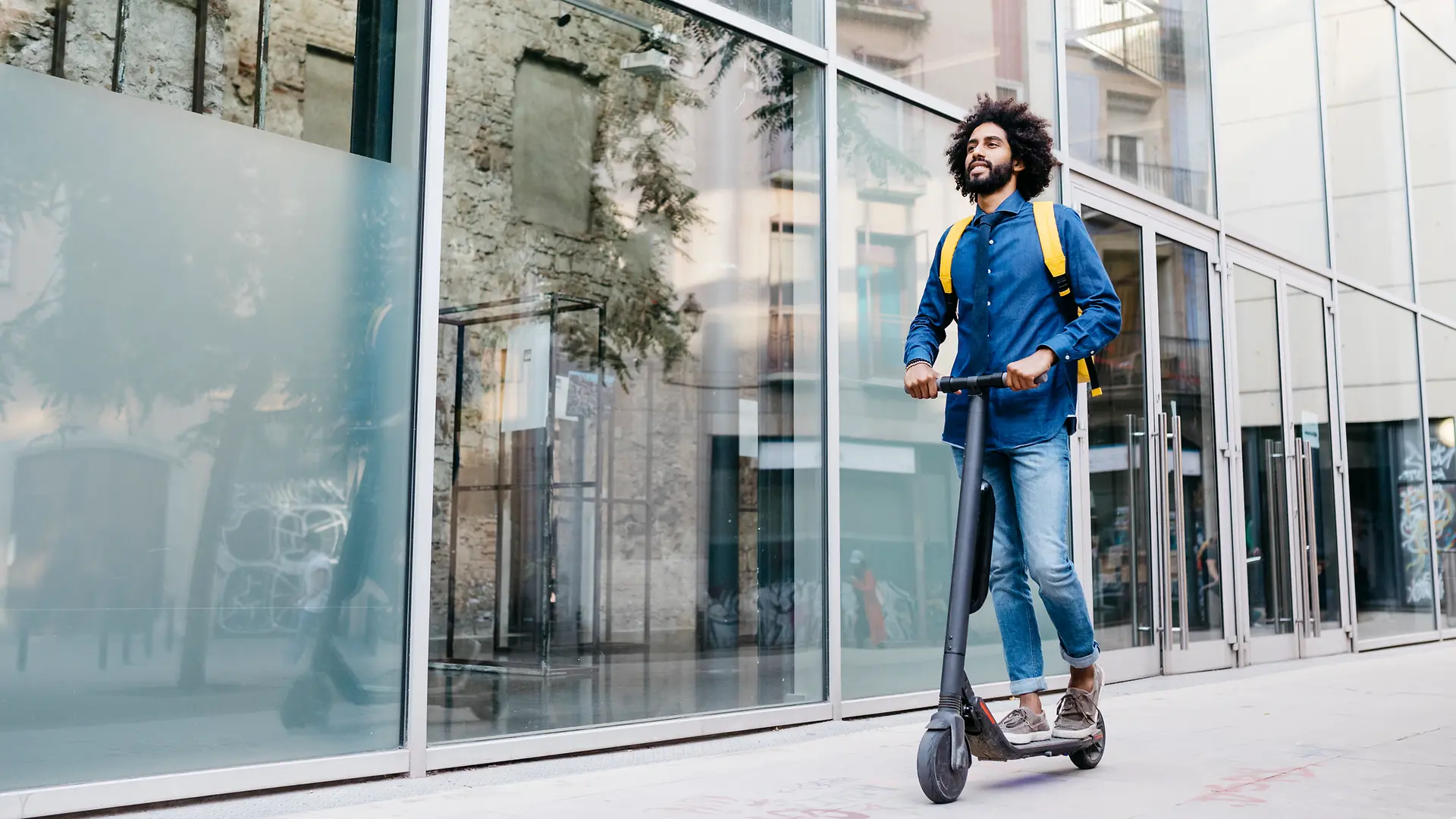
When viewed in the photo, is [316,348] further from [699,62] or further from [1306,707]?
[1306,707]

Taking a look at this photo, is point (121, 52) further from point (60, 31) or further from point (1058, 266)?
point (1058, 266)

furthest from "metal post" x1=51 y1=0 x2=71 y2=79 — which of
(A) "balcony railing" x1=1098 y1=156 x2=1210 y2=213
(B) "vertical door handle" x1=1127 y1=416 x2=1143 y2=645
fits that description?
(B) "vertical door handle" x1=1127 y1=416 x2=1143 y2=645

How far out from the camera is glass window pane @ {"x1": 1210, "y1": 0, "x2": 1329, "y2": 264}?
8.54 metres

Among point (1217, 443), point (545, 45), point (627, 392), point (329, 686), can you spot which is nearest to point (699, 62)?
point (545, 45)

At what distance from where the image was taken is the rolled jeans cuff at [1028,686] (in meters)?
3.27

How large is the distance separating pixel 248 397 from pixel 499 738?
1.26 m

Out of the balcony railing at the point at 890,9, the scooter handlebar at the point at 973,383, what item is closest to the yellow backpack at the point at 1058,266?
the scooter handlebar at the point at 973,383

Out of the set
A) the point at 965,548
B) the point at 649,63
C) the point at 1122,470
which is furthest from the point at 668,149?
the point at 965,548

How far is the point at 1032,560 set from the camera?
10.7 ft

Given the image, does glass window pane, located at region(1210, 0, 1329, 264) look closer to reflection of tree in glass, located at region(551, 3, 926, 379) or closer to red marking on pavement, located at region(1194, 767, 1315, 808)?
reflection of tree in glass, located at region(551, 3, 926, 379)

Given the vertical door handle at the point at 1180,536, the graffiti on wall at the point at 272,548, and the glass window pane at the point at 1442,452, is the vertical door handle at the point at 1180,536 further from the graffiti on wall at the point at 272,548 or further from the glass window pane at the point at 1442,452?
the graffiti on wall at the point at 272,548

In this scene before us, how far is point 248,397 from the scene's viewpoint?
3.31m

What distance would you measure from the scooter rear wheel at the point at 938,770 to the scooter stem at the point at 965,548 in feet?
0.31

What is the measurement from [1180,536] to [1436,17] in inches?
306
